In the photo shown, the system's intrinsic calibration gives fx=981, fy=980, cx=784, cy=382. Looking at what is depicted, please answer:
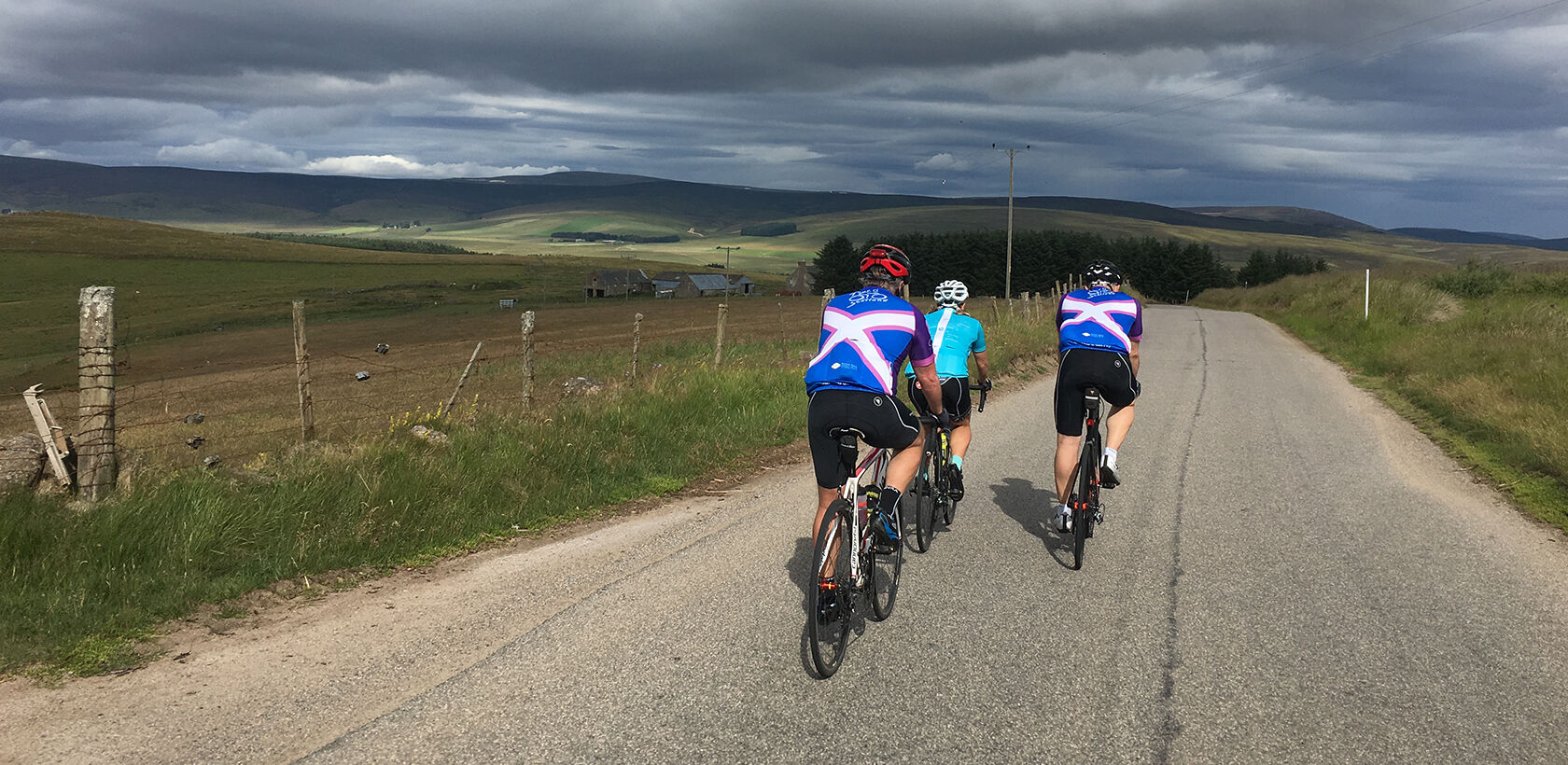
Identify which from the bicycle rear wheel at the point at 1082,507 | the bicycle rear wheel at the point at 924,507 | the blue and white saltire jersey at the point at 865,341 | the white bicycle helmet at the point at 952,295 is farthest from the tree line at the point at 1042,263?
the blue and white saltire jersey at the point at 865,341

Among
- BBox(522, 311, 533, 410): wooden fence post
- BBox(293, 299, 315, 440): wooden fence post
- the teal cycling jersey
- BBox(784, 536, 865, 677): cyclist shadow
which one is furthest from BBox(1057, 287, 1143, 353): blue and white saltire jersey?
BBox(293, 299, 315, 440): wooden fence post

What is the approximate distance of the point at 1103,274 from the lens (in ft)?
24.3

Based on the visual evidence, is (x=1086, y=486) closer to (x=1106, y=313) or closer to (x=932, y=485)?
(x=932, y=485)

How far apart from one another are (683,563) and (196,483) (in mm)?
3406

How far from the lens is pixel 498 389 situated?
2292cm

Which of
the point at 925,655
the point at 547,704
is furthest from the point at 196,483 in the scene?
the point at 925,655

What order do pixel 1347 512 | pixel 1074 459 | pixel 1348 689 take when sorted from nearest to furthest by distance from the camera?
pixel 1348 689 < pixel 1074 459 < pixel 1347 512

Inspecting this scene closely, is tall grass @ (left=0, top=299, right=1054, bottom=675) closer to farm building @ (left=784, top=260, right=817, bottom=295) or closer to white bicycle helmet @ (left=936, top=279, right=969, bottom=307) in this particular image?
white bicycle helmet @ (left=936, top=279, right=969, bottom=307)

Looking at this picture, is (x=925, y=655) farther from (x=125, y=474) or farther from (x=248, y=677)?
(x=125, y=474)

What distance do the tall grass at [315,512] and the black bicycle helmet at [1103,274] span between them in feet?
13.6

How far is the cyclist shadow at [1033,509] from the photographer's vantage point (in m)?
7.20

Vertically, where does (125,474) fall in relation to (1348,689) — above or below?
above

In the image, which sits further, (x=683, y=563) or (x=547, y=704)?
(x=683, y=563)

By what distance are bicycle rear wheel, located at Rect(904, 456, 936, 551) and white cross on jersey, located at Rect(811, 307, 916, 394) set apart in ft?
6.38
